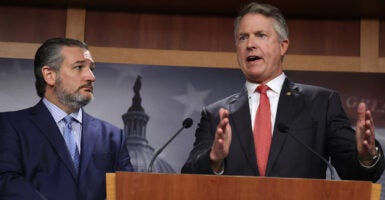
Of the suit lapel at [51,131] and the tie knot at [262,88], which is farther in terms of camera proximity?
the suit lapel at [51,131]

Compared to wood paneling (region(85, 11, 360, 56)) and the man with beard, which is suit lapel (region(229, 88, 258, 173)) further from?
wood paneling (region(85, 11, 360, 56))

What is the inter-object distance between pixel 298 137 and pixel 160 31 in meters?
1.83

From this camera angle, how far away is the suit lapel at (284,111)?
7.50ft

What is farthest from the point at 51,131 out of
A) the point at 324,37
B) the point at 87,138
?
the point at 324,37

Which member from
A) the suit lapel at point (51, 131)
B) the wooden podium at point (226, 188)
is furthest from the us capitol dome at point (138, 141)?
the wooden podium at point (226, 188)

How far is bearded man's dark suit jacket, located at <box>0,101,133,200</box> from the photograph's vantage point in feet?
8.23

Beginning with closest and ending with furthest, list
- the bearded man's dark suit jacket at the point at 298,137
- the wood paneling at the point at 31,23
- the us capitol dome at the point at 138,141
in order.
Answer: the bearded man's dark suit jacket at the point at 298,137 → the us capitol dome at the point at 138,141 → the wood paneling at the point at 31,23

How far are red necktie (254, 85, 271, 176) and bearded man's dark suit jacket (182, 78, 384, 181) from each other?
1.0 inches

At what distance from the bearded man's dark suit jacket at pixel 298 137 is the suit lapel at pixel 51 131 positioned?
1.86 ft

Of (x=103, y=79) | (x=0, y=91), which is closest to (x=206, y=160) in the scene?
(x=103, y=79)

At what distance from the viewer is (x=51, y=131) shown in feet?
8.80

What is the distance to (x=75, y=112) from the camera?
284cm

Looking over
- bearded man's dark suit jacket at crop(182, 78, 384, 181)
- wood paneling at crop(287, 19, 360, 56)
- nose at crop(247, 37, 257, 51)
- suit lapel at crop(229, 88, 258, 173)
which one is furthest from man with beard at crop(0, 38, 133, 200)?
wood paneling at crop(287, 19, 360, 56)

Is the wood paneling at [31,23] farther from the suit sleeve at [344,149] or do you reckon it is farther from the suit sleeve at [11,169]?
the suit sleeve at [344,149]
